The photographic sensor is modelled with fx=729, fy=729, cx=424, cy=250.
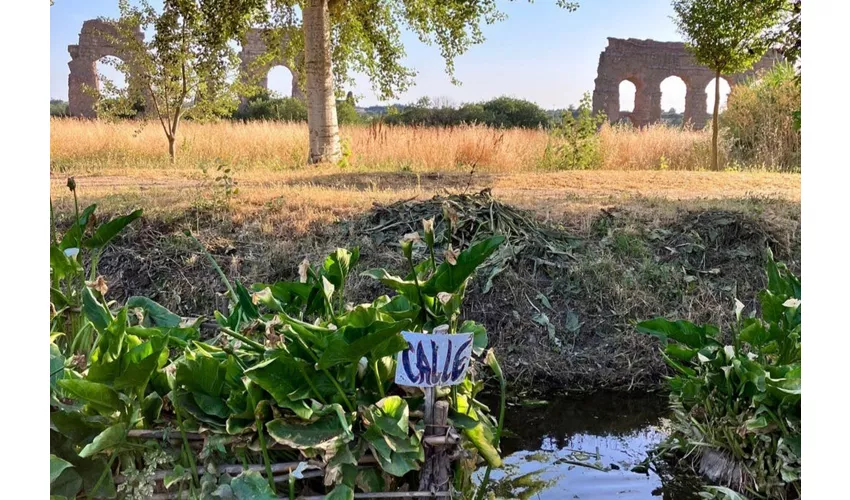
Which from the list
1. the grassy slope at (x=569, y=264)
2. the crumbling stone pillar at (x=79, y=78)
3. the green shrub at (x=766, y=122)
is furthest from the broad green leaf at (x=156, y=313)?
the crumbling stone pillar at (x=79, y=78)

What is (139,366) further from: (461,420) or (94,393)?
(461,420)

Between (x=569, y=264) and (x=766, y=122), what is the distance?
6.06 meters

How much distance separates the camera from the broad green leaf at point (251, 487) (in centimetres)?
85

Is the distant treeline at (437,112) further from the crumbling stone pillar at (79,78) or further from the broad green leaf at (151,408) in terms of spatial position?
the broad green leaf at (151,408)

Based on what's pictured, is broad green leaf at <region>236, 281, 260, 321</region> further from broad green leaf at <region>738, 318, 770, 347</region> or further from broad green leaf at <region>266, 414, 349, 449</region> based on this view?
broad green leaf at <region>738, 318, 770, 347</region>

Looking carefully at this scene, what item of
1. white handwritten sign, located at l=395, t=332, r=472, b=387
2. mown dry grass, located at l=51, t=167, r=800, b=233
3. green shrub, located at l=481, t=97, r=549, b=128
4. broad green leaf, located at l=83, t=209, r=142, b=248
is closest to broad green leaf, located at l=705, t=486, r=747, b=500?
white handwritten sign, located at l=395, t=332, r=472, b=387

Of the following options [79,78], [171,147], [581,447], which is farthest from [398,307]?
[79,78]

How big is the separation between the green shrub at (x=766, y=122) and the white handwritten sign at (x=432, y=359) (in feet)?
22.1

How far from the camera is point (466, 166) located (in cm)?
612

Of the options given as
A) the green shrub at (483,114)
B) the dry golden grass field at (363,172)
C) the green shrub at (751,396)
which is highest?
the green shrub at (483,114)

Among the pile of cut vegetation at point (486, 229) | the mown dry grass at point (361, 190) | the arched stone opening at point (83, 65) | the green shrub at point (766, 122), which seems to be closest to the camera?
the pile of cut vegetation at point (486, 229)

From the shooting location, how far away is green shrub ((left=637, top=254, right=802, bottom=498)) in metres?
1.24
